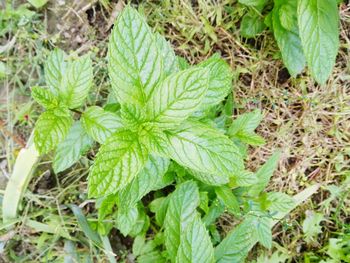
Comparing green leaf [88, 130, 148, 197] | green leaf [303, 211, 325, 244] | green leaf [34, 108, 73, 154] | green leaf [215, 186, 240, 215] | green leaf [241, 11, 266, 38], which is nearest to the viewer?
green leaf [88, 130, 148, 197]

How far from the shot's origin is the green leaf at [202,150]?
1312mm

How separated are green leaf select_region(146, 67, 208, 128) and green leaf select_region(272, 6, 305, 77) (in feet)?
2.79

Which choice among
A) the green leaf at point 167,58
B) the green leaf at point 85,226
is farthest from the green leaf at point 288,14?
the green leaf at point 85,226

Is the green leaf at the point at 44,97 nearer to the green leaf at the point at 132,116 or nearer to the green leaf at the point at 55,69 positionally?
the green leaf at the point at 55,69

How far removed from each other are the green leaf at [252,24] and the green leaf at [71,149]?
90 centimetres

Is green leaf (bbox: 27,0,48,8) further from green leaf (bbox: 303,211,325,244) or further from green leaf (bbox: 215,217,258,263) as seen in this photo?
green leaf (bbox: 303,211,325,244)

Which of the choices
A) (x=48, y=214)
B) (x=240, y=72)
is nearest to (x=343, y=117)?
(x=240, y=72)

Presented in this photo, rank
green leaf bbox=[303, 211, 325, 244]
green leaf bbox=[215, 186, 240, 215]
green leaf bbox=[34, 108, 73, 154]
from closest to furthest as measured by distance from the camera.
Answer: green leaf bbox=[34, 108, 73, 154] < green leaf bbox=[215, 186, 240, 215] < green leaf bbox=[303, 211, 325, 244]

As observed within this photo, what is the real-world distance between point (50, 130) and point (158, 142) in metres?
0.37

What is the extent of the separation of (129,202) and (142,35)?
55 cm

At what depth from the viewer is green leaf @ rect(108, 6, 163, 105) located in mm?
1284

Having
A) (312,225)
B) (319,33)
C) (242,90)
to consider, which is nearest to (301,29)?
(319,33)

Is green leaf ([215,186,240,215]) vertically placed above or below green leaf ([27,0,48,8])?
below

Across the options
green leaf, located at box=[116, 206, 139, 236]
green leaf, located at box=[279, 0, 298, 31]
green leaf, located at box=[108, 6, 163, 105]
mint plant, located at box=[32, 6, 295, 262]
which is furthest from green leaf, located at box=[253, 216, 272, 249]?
green leaf, located at box=[108, 6, 163, 105]
